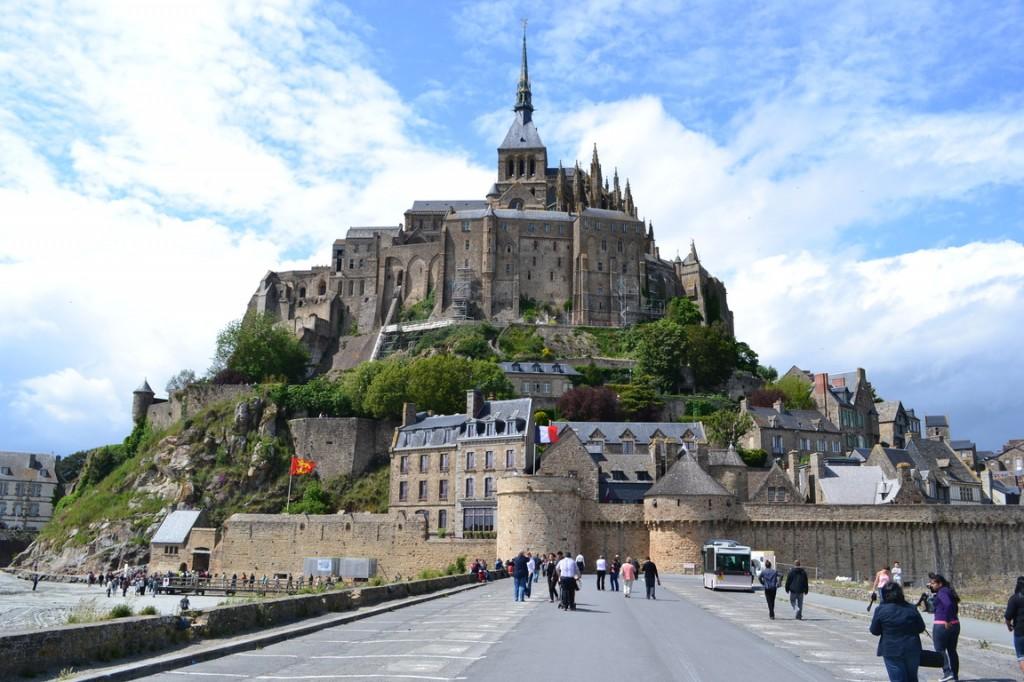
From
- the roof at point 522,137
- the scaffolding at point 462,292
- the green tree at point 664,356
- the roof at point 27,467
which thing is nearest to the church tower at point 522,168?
the roof at point 522,137

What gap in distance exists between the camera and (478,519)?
53281mm

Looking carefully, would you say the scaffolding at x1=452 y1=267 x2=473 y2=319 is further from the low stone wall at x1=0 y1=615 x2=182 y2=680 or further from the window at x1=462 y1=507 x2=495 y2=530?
the low stone wall at x1=0 y1=615 x2=182 y2=680

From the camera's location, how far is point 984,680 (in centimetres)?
1317

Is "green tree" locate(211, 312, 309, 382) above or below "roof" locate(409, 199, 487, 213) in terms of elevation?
below

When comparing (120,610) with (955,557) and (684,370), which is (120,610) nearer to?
(955,557)

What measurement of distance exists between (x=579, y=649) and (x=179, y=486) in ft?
181

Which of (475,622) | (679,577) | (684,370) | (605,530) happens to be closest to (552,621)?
(475,622)

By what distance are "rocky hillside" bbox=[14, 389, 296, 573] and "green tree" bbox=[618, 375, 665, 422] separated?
25461 mm

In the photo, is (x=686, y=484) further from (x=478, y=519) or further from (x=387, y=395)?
(x=387, y=395)

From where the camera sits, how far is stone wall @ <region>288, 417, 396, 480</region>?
211ft

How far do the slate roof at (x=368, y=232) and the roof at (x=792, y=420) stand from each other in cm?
5428

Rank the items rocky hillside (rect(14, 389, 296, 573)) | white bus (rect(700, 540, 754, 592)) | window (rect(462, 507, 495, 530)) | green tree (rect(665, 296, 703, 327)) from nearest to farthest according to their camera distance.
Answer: white bus (rect(700, 540, 754, 592)), window (rect(462, 507, 495, 530)), rocky hillside (rect(14, 389, 296, 573)), green tree (rect(665, 296, 703, 327))

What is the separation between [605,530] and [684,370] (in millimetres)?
38125

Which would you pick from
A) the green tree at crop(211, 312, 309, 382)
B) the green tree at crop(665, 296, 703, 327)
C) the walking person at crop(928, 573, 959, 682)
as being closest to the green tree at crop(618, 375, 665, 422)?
the green tree at crop(665, 296, 703, 327)
